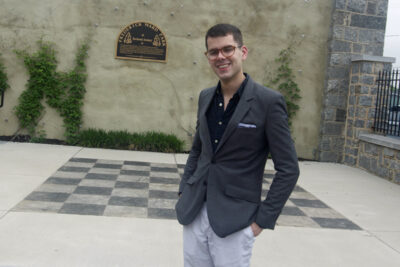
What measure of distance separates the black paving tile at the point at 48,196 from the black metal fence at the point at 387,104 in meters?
5.23

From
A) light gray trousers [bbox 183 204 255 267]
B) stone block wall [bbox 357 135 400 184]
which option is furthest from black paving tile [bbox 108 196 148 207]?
stone block wall [bbox 357 135 400 184]

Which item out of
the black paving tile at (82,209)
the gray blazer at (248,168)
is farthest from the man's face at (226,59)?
the black paving tile at (82,209)

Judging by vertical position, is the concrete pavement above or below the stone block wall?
below

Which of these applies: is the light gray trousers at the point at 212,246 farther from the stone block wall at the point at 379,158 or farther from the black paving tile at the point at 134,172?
the stone block wall at the point at 379,158

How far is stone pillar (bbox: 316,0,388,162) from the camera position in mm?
7512

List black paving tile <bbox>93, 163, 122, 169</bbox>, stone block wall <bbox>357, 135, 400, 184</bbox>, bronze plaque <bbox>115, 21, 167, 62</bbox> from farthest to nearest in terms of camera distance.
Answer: bronze plaque <bbox>115, 21, 167, 62</bbox>
stone block wall <bbox>357, 135, 400, 184</bbox>
black paving tile <bbox>93, 163, 122, 169</bbox>

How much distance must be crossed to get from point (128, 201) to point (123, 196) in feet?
0.64

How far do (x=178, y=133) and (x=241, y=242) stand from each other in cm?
597

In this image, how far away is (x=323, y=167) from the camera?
7.18 meters

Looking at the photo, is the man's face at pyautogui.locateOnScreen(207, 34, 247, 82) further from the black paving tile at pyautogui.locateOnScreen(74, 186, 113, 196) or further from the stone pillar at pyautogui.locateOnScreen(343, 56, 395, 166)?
the stone pillar at pyautogui.locateOnScreen(343, 56, 395, 166)

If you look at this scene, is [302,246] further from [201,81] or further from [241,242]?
[201,81]

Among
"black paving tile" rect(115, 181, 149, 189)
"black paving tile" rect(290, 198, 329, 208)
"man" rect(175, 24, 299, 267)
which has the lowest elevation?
"black paving tile" rect(290, 198, 329, 208)

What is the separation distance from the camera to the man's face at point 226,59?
1719 mm

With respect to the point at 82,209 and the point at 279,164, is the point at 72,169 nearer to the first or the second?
the point at 82,209
